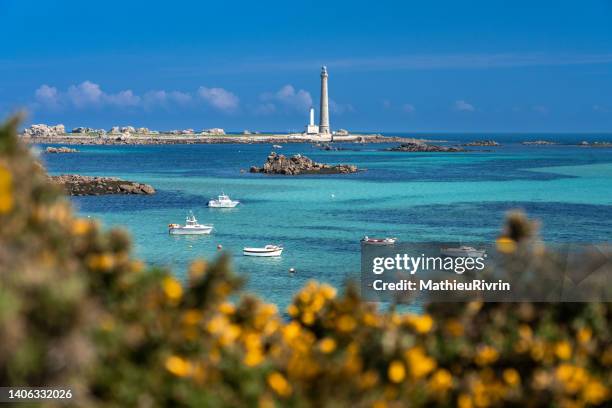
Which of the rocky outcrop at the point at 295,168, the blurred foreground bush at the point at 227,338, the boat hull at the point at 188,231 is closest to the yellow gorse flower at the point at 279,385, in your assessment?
the blurred foreground bush at the point at 227,338

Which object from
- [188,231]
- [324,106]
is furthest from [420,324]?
[324,106]

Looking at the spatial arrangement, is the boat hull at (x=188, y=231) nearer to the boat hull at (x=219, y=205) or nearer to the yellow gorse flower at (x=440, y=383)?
the boat hull at (x=219, y=205)

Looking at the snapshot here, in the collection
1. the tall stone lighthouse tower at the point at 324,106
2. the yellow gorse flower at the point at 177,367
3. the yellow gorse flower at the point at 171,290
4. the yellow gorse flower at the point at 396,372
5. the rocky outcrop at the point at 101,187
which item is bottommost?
the rocky outcrop at the point at 101,187

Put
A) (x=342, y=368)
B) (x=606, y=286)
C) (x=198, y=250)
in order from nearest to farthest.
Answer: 1. (x=342, y=368)
2. (x=606, y=286)
3. (x=198, y=250)

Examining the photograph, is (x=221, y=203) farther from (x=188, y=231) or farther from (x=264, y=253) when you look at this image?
(x=264, y=253)

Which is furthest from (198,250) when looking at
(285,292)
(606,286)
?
(606,286)

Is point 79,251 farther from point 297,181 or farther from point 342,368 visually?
point 297,181
